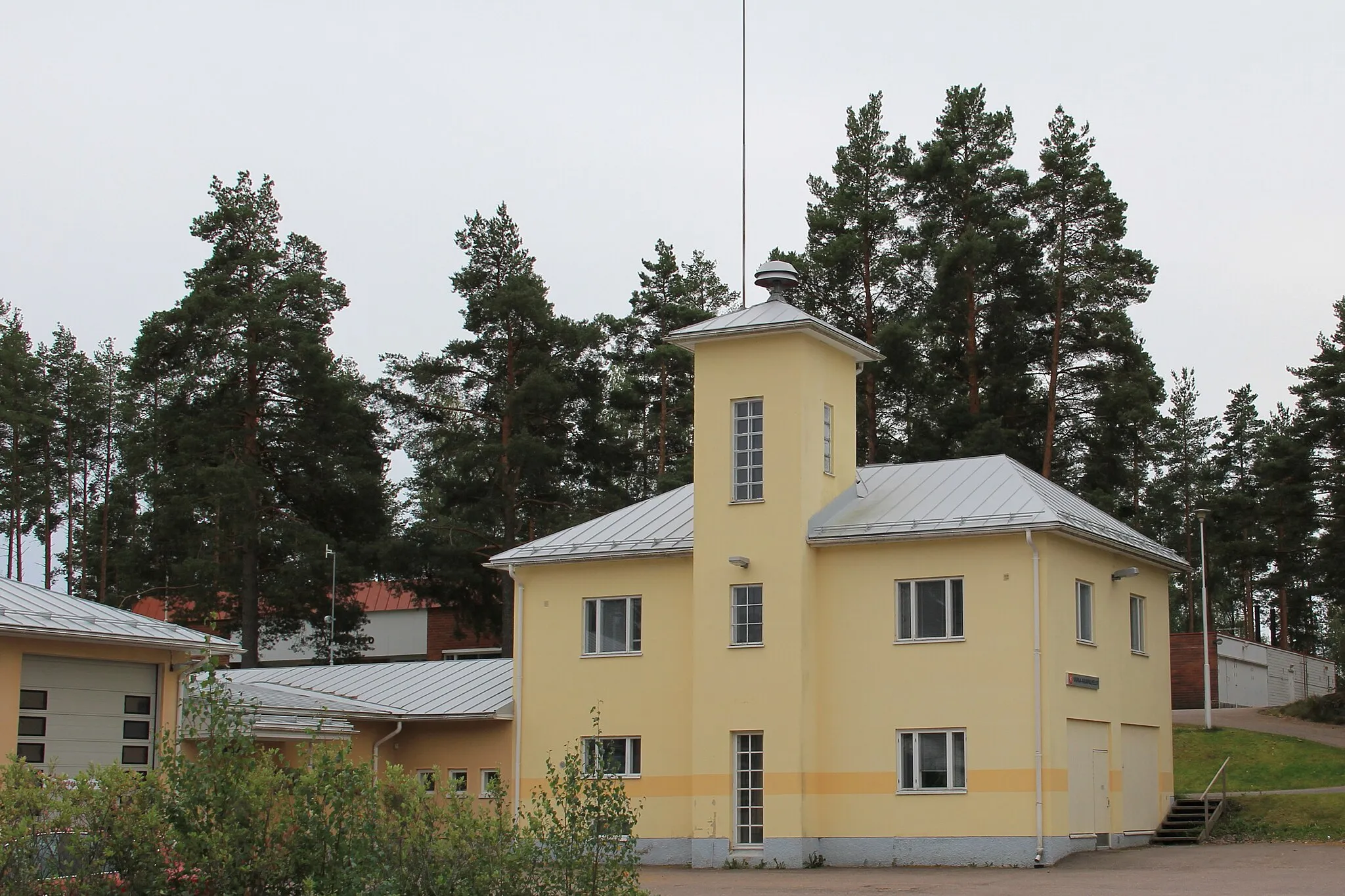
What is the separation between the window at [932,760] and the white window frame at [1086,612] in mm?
2982

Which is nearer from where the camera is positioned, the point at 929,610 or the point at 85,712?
the point at 85,712

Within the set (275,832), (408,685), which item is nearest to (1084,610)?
(408,685)

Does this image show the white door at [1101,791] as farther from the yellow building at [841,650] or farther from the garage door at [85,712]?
the garage door at [85,712]

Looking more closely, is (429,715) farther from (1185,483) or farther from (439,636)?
(1185,483)

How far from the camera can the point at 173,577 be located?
48.2 m

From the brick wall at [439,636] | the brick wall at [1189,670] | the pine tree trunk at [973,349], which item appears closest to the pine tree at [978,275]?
the pine tree trunk at [973,349]

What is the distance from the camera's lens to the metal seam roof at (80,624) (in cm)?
2112

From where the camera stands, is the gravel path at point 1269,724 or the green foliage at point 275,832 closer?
the green foliage at point 275,832

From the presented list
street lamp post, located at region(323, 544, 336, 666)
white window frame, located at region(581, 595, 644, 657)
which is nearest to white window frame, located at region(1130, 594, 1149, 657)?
white window frame, located at region(581, 595, 644, 657)

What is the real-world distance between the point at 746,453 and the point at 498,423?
2150cm

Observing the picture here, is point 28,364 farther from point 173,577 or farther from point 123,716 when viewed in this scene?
point 123,716

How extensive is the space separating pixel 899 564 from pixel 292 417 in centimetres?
2657

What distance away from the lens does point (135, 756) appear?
23344 mm

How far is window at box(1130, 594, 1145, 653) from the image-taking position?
1156 inches
